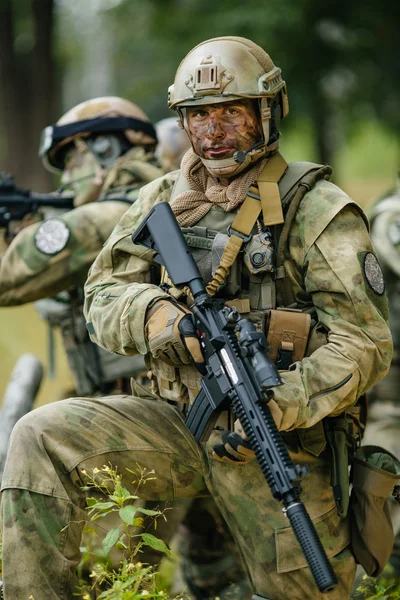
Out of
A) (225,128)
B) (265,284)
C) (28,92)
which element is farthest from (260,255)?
(28,92)

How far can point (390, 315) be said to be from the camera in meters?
6.62

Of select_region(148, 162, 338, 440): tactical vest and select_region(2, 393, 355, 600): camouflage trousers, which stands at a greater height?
select_region(148, 162, 338, 440): tactical vest

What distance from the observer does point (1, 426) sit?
6.05 meters

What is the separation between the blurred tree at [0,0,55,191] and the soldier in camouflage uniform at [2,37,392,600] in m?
11.0

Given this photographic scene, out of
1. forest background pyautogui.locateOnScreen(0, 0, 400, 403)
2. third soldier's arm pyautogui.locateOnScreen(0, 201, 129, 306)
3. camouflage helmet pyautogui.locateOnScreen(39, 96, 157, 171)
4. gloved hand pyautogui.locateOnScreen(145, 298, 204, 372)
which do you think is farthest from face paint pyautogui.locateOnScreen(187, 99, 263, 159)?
forest background pyautogui.locateOnScreen(0, 0, 400, 403)

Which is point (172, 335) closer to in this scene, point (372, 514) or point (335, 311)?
point (335, 311)

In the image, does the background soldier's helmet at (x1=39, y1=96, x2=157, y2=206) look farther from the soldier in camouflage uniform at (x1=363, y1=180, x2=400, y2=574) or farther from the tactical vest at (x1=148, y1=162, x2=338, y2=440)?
the tactical vest at (x1=148, y1=162, x2=338, y2=440)

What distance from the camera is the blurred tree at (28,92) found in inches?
589

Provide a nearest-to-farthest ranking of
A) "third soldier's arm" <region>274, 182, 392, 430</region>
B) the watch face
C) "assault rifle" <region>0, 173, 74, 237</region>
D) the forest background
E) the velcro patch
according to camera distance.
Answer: "third soldier's arm" <region>274, 182, 392, 430</region>
the velcro patch
the watch face
"assault rifle" <region>0, 173, 74, 237</region>
the forest background

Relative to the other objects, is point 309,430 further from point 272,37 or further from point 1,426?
point 272,37

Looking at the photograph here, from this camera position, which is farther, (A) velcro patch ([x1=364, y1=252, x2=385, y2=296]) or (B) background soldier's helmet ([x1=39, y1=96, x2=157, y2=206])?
(B) background soldier's helmet ([x1=39, y1=96, x2=157, y2=206])

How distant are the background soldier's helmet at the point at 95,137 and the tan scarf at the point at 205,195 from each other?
199 centimetres

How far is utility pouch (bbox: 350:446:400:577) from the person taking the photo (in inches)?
162

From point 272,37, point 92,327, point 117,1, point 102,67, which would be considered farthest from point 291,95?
point 102,67
